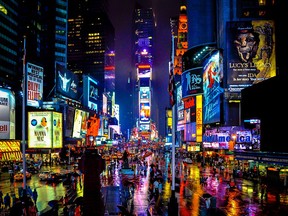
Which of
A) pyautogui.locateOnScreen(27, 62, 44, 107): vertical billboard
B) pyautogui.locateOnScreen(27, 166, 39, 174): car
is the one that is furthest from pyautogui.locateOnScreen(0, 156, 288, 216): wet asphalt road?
pyautogui.locateOnScreen(27, 62, 44, 107): vertical billboard

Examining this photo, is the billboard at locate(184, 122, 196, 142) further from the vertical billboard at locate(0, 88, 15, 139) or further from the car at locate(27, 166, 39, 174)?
the car at locate(27, 166, 39, 174)

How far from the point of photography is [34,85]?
78375mm

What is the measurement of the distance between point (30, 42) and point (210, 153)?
A: 223 feet

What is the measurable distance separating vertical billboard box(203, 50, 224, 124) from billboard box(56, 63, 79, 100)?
35069 millimetres

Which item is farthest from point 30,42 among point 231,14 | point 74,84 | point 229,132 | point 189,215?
point 189,215

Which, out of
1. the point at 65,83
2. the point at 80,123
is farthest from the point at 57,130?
the point at 80,123

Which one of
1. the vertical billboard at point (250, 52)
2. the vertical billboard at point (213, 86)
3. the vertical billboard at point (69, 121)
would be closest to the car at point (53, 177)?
the vertical billboard at point (250, 52)

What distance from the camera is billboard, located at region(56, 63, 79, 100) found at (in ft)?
303

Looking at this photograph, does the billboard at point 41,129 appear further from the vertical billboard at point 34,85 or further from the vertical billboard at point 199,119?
the vertical billboard at point 199,119

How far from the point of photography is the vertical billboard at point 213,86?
3320 inches

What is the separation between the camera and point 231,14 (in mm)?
90938

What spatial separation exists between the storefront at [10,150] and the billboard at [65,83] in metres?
25.9

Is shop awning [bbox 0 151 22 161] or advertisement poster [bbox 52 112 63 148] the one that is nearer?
shop awning [bbox 0 151 22 161]

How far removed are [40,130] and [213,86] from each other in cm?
4039
